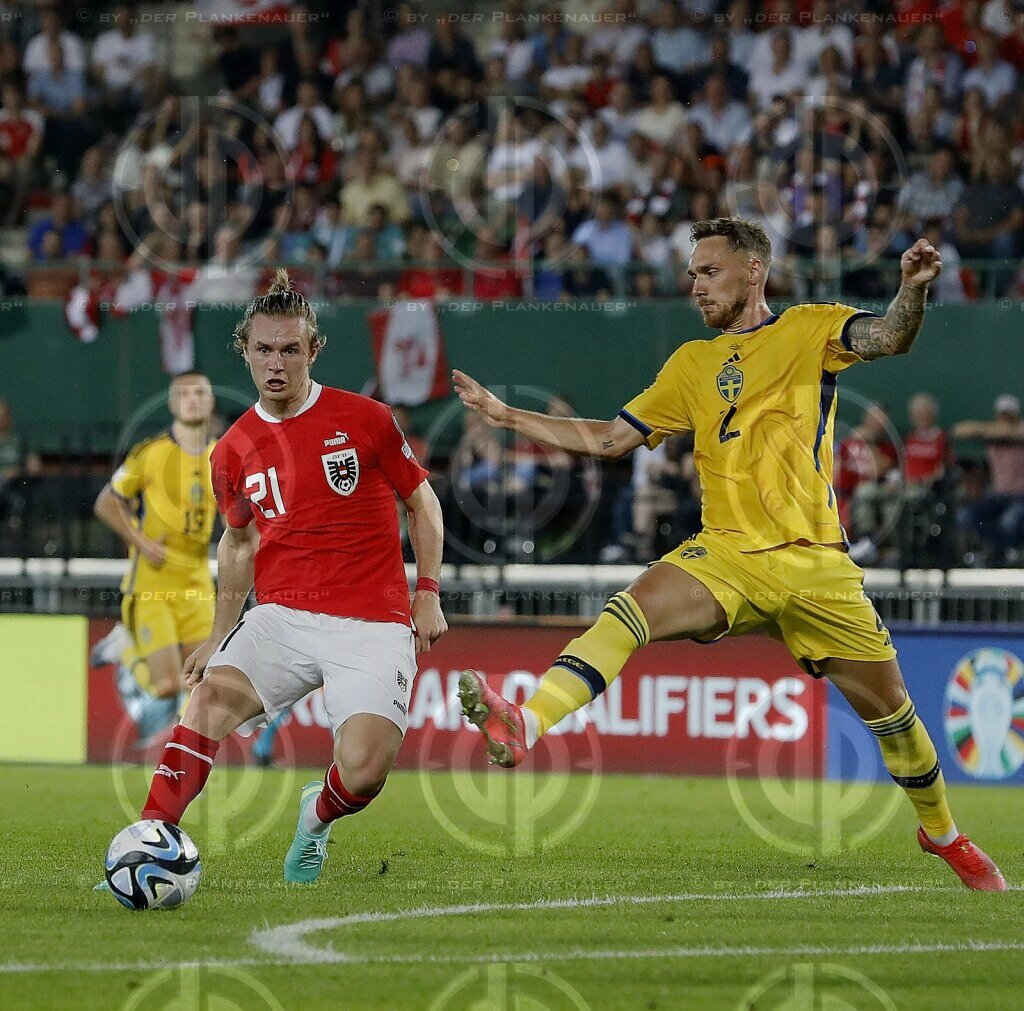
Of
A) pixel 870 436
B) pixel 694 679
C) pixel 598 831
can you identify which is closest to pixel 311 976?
pixel 598 831

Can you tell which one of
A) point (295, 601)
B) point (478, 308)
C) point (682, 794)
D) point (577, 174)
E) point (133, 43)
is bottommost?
point (682, 794)

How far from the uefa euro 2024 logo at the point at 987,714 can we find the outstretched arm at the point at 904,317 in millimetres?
5083

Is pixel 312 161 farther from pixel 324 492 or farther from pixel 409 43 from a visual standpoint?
pixel 324 492

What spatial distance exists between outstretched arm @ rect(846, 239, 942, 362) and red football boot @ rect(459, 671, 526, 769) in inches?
69.3

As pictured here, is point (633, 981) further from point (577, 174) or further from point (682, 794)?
point (577, 174)

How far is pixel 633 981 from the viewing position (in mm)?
4961

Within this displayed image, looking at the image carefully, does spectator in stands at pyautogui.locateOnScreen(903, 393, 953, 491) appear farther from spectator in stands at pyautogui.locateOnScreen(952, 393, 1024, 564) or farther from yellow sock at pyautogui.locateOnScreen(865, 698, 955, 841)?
yellow sock at pyautogui.locateOnScreen(865, 698, 955, 841)

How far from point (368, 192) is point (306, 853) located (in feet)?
30.1

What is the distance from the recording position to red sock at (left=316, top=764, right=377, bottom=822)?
20.6 ft

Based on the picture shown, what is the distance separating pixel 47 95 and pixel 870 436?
864cm

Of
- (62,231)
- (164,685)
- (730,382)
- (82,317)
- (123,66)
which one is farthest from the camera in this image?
(123,66)

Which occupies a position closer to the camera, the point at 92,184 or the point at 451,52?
the point at 92,184

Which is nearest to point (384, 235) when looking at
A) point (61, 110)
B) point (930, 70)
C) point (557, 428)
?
point (61, 110)

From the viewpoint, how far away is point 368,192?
14.9 m
